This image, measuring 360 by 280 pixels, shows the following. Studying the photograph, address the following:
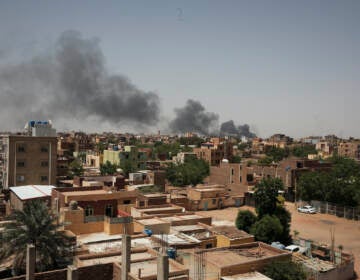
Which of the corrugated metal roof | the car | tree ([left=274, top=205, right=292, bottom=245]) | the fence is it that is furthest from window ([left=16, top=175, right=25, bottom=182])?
the fence

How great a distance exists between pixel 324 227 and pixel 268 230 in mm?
10325

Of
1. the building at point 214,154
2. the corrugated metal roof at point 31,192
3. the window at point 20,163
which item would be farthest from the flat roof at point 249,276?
the building at point 214,154

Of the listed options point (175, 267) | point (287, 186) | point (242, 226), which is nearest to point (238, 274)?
point (175, 267)

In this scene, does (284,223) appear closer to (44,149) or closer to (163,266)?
(163,266)

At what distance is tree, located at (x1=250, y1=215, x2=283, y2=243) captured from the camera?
24141 millimetres

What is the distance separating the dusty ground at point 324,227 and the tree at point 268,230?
15.9 ft

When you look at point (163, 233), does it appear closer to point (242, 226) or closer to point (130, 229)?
point (130, 229)

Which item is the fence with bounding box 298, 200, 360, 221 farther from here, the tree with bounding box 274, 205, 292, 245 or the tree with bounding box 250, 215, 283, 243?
the tree with bounding box 250, 215, 283, 243

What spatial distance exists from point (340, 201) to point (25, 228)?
3220 centimetres

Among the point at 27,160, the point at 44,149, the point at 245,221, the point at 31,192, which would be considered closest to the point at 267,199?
the point at 245,221

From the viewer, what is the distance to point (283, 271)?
53.7 ft

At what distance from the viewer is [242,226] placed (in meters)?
26.2

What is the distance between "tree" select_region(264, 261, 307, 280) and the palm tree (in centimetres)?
879

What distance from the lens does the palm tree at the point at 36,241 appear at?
1342cm
